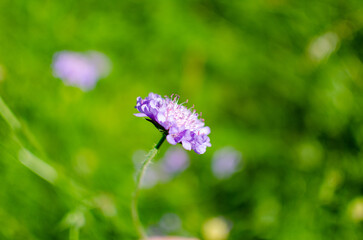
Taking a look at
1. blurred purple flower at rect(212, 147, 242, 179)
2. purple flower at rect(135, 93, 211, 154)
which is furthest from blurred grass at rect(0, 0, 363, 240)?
purple flower at rect(135, 93, 211, 154)

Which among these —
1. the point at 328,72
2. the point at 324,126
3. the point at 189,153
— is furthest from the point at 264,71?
the point at 189,153

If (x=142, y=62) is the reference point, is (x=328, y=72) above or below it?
above

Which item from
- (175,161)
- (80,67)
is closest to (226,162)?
(175,161)

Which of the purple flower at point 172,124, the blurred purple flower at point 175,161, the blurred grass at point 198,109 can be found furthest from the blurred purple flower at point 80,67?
the purple flower at point 172,124

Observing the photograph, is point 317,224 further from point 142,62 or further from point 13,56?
point 13,56

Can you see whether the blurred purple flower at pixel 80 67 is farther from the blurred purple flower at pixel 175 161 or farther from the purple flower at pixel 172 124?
the purple flower at pixel 172 124

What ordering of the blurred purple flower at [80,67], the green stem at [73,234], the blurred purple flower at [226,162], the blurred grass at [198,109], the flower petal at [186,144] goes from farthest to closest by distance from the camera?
1. the blurred purple flower at [226,162]
2. the blurred purple flower at [80,67]
3. the blurred grass at [198,109]
4. the green stem at [73,234]
5. the flower petal at [186,144]
